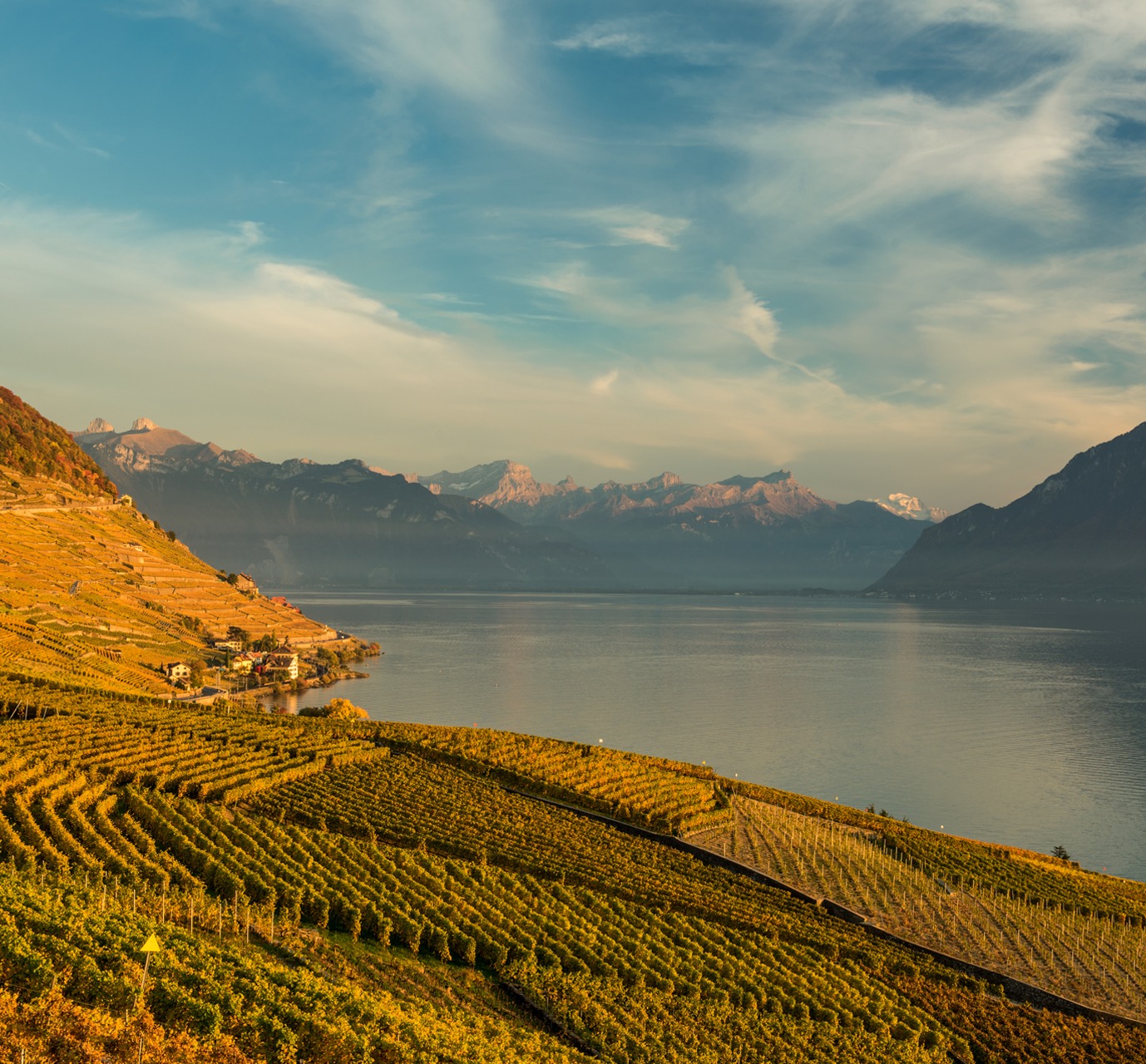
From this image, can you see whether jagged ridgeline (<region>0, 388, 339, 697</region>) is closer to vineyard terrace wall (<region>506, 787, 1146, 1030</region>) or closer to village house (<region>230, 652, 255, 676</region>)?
village house (<region>230, 652, 255, 676</region>)

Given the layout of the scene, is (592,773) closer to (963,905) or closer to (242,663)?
(963,905)

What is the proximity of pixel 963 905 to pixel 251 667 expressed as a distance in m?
125

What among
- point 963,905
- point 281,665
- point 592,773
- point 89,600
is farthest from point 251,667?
point 963,905

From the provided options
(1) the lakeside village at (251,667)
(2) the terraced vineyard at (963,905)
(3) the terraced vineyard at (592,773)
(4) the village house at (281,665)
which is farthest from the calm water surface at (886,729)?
(3) the terraced vineyard at (592,773)

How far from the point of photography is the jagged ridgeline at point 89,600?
110m

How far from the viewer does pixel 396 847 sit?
51.2 meters

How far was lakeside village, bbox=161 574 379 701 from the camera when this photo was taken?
12800 centimetres

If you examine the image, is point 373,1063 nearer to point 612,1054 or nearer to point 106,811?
point 612,1054

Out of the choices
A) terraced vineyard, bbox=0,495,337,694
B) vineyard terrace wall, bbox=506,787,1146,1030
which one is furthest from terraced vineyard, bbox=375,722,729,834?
terraced vineyard, bbox=0,495,337,694

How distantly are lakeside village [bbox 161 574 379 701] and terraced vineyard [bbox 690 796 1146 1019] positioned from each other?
81755mm

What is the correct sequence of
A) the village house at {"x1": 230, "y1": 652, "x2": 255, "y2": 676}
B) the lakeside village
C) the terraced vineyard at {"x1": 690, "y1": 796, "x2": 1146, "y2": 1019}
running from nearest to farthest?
1. the terraced vineyard at {"x1": 690, "y1": 796, "x2": 1146, "y2": 1019}
2. the lakeside village
3. the village house at {"x1": 230, "y1": 652, "x2": 255, "y2": 676}

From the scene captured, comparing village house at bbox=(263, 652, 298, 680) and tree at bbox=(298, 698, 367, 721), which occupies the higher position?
tree at bbox=(298, 698, 367, 721)

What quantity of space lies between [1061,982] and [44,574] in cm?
14778

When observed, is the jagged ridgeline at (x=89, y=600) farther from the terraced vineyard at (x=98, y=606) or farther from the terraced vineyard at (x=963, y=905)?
the terraced vineyard at (x=963, y=905)
